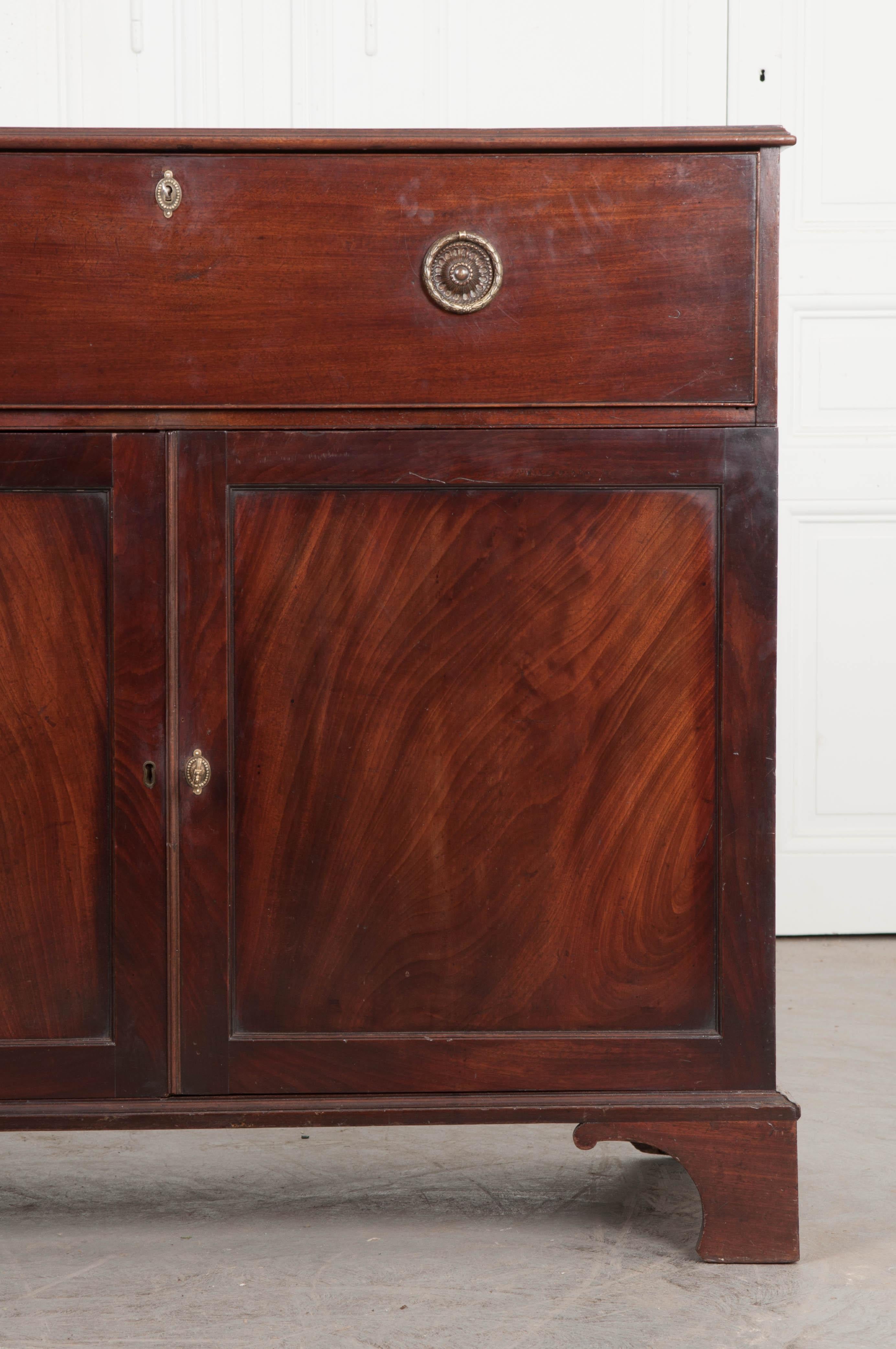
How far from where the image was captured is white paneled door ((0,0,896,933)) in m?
2.86

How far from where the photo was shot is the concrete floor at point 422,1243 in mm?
1341

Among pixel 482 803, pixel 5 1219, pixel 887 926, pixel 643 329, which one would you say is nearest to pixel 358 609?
pixel 482 803

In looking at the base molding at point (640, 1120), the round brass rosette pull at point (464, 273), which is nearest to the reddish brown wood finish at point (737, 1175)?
the base molding at point (640, 1120)

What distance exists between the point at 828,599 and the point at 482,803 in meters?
1.79

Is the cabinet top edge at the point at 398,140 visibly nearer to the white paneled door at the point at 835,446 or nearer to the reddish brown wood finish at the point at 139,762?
the reddish brown wood finish at the point at 139,762

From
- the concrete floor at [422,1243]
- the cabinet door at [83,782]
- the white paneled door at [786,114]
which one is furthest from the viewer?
the white paneled door at [786,114]

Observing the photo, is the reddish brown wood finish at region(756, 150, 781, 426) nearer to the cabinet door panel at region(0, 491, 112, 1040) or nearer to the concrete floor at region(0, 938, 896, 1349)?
the cabinet door panel at region(0, 491, 112, 1040)

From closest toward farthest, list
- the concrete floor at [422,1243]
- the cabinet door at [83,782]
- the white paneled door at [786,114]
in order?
1. the concrete floor at [422,1243]
2. the cabinet door at [83,782]
3. the white paneled door at [786,114]

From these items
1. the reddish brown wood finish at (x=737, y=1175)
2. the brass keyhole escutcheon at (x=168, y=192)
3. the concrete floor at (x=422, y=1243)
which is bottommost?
the concrete floor at (x=422, y=1243)

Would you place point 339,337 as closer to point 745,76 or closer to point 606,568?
point 606,568

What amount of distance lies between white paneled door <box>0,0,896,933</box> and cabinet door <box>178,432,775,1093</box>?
1587mm

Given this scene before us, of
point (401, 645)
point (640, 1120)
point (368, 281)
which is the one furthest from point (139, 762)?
point (640, 1120)

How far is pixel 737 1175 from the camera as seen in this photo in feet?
4.83

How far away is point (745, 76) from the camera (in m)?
2.94
